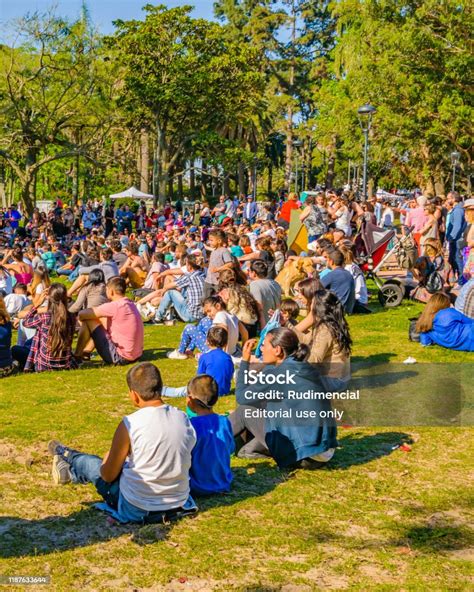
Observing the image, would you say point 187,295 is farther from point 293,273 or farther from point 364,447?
Result: point 364,447

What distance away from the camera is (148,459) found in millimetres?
5238

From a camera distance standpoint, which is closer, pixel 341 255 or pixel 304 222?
pixel 341 255

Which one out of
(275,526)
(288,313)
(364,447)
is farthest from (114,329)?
(275,526)

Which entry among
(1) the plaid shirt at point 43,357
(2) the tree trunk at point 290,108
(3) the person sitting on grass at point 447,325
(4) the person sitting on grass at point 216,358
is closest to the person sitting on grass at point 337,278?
(3) the person sitting on grass at point 447,325

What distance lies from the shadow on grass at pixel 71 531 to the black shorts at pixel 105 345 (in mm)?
4900

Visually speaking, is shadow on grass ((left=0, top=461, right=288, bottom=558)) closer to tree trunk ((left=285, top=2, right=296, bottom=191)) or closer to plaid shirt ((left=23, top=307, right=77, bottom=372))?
plaid shirt ((left=23, top=307, right=77, bottom=372))

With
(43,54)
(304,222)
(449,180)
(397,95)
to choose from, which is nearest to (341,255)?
(304,222)

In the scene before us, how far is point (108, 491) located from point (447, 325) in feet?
21.4

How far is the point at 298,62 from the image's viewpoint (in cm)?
6041

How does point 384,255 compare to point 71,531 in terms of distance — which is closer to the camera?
point 71,531

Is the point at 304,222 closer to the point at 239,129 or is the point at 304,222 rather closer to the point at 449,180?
the point at 449,180

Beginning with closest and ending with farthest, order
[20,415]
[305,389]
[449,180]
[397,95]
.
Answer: [305,389], [20,415], [397,95], [449,180]

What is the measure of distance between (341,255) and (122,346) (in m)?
3.54

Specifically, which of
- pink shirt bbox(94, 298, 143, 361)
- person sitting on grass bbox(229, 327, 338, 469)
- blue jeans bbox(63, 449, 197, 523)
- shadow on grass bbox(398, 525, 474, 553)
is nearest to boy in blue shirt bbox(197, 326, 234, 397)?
person sitting on grass bbox(229, 327, 338, 469)
